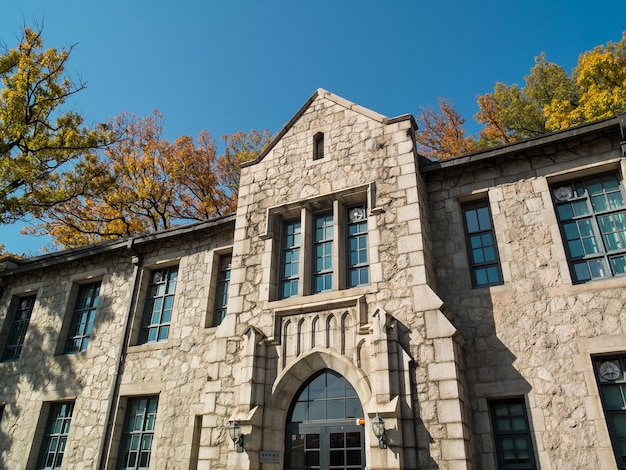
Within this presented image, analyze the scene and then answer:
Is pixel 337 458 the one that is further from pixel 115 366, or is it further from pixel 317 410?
pixel 115 366

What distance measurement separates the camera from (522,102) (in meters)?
19.3

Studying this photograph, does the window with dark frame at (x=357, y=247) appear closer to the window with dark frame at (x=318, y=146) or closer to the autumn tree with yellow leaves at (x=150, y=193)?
the window with dark frame at (x=318, y=146)

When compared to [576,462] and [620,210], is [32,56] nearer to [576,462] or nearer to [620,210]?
[620,210]

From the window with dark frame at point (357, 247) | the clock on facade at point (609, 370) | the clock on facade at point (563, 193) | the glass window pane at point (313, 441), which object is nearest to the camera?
the clock on facade at point (609, 370)

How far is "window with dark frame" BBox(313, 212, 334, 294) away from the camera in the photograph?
9.20 meters

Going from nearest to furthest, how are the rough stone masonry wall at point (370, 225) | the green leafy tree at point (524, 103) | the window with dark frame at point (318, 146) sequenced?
the rough stone masonry wall at point (370, 225)
the window with dark frame at point (318, 146)
the green leafy tree at point (524, 103)

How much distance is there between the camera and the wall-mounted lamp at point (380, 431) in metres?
6.95

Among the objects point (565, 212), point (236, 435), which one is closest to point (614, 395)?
point (565, 212)

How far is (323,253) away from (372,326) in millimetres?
2079

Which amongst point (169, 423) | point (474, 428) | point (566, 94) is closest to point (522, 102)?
point (566, 94)

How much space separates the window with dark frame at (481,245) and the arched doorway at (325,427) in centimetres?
305

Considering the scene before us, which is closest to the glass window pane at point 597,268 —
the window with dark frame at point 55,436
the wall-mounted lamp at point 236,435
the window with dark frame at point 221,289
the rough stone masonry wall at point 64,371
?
the wall-mounted lamp at point 236,435

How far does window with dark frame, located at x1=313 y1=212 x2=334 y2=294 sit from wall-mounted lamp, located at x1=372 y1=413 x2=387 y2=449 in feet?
8.97

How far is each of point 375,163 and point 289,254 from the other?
2.50 metres
